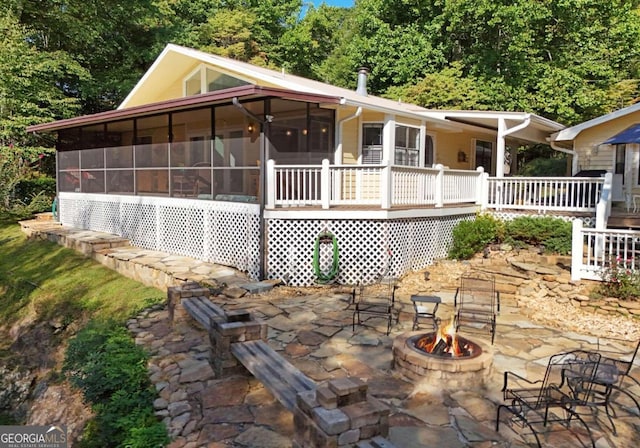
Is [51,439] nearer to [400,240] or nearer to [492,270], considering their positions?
[400,240]

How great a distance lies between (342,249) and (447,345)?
450 cm

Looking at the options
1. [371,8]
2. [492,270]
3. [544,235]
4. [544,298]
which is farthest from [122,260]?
[371,8]

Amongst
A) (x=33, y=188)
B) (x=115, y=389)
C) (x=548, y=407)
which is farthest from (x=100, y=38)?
(x=548, y=407)

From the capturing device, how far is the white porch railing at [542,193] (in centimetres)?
1137

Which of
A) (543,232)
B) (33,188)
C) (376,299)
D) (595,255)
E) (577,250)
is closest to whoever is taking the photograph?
(595,255)

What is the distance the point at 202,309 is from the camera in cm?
650

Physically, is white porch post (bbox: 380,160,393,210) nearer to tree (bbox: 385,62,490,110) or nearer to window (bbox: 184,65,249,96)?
window (bbox: 184,65,249,96)

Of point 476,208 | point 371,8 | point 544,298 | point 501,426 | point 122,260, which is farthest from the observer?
point 371,8

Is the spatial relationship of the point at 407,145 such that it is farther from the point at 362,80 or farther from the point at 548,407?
the point at 548,407

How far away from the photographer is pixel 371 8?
80.6 feet

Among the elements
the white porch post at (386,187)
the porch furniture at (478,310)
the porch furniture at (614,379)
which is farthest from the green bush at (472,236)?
the porch furniture at (614,379)

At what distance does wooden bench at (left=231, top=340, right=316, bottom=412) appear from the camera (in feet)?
13.5

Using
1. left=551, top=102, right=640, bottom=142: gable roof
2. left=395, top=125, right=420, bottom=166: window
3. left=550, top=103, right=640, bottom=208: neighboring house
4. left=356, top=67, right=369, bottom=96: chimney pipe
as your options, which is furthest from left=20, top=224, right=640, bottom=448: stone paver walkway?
left=356, top=67, right=369, bottom=96: chimney pipe

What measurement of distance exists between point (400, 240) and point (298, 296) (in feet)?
8.75
